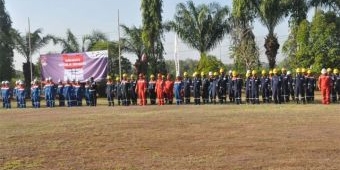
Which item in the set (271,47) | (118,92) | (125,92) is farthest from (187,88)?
(271,47)

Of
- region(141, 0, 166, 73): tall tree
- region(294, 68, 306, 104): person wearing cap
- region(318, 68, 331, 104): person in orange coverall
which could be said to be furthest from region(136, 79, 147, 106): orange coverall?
region(141, 0, 166, 73): tall tree

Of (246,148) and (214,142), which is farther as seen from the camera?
(214,142)

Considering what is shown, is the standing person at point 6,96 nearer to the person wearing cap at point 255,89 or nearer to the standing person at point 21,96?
the standing person at point 21,96

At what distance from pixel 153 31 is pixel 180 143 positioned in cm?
3091

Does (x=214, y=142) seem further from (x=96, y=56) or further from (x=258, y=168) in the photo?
(x=96, y=56)

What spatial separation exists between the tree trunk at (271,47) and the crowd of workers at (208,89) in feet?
31.9

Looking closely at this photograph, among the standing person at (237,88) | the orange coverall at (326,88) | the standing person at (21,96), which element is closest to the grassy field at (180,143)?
A: the orange coverall at (326,88)

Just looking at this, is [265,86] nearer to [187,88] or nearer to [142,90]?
[187,88]

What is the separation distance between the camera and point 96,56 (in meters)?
38.6

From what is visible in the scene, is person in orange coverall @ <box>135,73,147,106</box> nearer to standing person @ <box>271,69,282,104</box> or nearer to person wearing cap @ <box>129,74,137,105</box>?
person wearing cap @ <box>129,74,137,105</box>

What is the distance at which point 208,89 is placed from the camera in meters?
29.2

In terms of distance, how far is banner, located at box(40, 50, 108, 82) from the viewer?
3838 cm

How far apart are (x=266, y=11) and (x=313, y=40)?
375cm

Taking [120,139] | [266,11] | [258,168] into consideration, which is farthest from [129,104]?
[258,168]
